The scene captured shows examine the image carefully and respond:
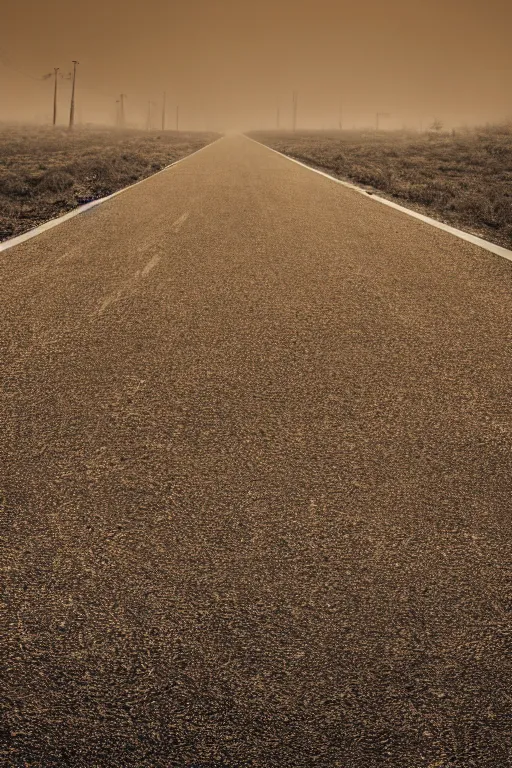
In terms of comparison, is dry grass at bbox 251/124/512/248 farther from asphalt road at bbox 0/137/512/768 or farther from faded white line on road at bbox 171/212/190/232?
asphalt road at bbox 0/137/512/768

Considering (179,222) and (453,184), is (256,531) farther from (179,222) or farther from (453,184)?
(453,184)

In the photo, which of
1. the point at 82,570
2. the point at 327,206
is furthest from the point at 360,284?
the point at 327,206

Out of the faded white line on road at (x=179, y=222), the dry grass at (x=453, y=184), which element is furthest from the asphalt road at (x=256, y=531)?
the dry grass at (x=453, y=184)

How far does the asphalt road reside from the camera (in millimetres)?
1965

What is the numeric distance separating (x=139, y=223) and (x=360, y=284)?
5229mm

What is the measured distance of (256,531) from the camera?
2.86m

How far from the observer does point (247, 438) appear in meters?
3.72

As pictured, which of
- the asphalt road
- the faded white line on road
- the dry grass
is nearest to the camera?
the asphalt road

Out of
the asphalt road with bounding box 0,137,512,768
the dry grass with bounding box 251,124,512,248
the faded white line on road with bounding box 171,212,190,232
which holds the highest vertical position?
the dry grass with bounding box 251,124,512,248

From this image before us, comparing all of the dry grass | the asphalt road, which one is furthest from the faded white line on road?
the dry grass

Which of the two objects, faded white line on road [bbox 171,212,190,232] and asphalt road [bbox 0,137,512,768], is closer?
asphalt road [bbox 0,137,512,768]

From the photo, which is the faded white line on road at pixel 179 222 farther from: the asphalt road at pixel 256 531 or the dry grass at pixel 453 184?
the dry grass at pixel 453 184

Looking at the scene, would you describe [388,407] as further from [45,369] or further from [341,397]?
[45,369]

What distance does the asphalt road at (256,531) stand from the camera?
1965 millimetres
